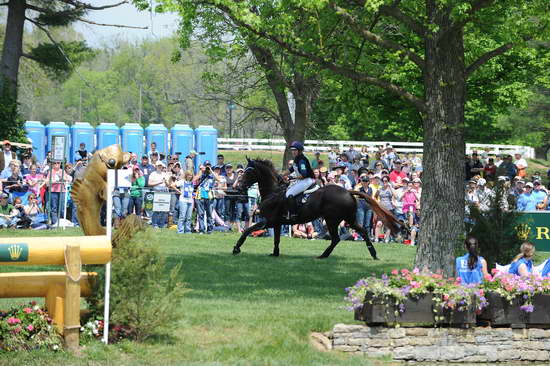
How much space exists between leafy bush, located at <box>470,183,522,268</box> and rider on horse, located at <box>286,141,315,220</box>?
532 cm

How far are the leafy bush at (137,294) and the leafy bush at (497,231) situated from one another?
6.89 m

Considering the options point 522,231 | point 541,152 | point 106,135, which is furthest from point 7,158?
point 541,152

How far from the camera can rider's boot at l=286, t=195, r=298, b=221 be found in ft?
68.8

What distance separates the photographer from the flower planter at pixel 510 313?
39.6 ft

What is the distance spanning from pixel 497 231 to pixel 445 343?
457cm

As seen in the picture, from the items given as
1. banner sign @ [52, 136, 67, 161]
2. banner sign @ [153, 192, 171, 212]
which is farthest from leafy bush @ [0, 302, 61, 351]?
banner sign @ [153, 192, 171, 212]

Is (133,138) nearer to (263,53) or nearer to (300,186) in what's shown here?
(263,53)

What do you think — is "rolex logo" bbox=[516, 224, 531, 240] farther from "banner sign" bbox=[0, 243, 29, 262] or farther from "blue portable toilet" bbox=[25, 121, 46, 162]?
"blue portable toilet" bbox=[25, 121, 46, 162]

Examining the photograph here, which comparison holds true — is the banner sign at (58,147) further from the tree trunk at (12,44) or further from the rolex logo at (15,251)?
the rolex logo at (15,251)

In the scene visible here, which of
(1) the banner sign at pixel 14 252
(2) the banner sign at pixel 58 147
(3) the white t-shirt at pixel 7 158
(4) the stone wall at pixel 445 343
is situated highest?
(2) the banner sign at pixel 58 147

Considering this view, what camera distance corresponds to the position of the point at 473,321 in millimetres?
11859

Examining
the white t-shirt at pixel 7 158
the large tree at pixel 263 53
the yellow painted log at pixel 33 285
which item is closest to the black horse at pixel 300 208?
the large tree at pixel 263 53

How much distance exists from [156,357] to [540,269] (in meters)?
6.68

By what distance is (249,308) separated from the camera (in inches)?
525
